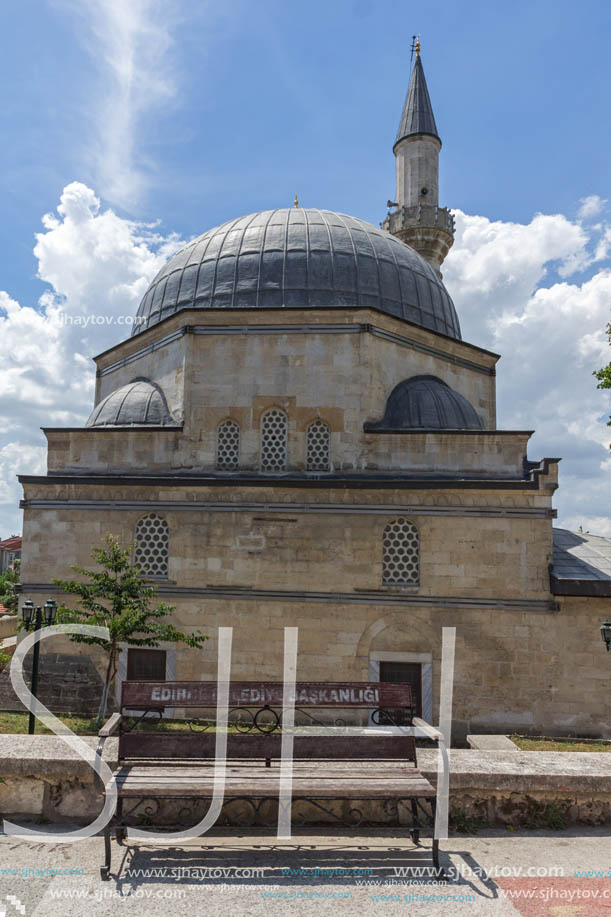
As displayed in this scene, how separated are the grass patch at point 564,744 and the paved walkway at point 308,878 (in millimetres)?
4334

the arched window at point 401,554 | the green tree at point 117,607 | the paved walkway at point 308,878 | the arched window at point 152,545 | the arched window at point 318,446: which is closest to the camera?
the paved walkway at point 308,878

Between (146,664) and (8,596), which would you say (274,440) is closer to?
(146,664)

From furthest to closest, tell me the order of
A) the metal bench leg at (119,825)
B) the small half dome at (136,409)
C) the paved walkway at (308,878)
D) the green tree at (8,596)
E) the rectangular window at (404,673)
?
the green tree at (8,596)
the small half dome at (136,409)
the rectangular window at (404,673)
the metal bench leg at (119,825)
the paved walkway at (308,878)

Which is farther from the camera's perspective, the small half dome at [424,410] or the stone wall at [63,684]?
the small half dome at [424,410]

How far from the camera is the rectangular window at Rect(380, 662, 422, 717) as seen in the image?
1188 cm

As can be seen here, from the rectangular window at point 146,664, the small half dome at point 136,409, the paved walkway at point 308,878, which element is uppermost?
the small half dome at point 136,409

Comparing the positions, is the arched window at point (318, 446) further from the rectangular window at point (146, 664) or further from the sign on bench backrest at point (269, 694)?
the sign on bench backrest at point (269, 694)

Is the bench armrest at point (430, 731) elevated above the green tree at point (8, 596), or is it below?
above

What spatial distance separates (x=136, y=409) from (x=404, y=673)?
7.57 metres

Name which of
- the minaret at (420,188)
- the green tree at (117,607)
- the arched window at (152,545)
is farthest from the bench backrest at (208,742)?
the minaret at (420,188)

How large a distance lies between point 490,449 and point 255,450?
14.9ft

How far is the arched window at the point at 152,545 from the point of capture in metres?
12.7

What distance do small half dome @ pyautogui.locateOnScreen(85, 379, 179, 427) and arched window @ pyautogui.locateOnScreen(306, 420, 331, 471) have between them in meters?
2.85

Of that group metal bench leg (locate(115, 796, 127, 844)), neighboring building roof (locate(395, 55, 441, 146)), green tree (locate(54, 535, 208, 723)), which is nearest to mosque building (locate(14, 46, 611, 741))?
green tree (locate(54, 535, 208, 723))
